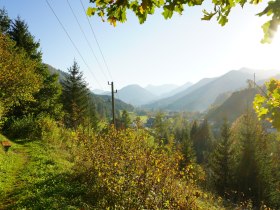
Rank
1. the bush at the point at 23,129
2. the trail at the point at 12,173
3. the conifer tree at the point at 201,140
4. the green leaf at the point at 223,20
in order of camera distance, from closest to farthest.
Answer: the green leaf at the point at 223,20 → the trail at the point at 12,173 → the bush at the point at 23,129 → the conifer tree at the point at 201,140

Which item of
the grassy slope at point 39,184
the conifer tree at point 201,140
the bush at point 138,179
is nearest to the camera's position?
the bush at point 138,179

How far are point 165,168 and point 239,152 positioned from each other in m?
32.1

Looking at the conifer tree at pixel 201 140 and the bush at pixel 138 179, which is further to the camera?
the conifer tree at pixel 201 140

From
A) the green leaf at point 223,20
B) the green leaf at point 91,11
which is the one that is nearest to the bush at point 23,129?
the green leaf at point 91,11

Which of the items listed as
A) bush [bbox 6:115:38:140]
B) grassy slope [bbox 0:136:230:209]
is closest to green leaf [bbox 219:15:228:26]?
grassy slope [bbox 0:136:230:209]

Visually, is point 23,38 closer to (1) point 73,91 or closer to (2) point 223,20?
(1) point 73,91

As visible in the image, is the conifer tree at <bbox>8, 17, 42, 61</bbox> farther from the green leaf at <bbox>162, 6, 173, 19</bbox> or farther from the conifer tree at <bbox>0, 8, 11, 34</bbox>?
the green leaf at <bbox>162, 6, 173, 19</bbox>

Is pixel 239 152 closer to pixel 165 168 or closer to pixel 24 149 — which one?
pixel 24 149

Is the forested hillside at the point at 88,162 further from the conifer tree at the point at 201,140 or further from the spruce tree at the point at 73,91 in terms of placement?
the conifer tree at the point at 201,140

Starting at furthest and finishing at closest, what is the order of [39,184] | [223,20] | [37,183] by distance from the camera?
[37,183]
[39,184]
[223,20]

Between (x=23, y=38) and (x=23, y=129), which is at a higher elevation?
(x=23, y=38)

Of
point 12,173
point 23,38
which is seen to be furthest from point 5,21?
point 12,173

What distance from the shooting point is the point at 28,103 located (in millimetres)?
32719

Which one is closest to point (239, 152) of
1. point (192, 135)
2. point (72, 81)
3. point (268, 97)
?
point (72, 81)
